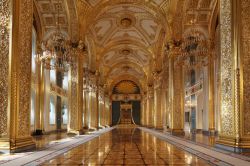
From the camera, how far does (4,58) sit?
→ 26.2 feet

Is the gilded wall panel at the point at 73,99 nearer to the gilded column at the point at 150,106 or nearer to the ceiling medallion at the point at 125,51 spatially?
the ceiling medallion at the point at 125,51

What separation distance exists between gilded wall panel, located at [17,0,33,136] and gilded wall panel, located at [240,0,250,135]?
5.83m

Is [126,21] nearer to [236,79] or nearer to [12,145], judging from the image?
[236,79]

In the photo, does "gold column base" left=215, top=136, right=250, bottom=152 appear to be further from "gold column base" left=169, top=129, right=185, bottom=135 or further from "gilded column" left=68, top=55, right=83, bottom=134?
"gilded column" left=68, top=55, right=83, bottom=134

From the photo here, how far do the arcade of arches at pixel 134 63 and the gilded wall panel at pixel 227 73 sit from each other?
3 centimetres

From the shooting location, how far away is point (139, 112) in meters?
49.2

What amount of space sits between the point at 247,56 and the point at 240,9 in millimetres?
1286

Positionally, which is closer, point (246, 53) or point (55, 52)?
point (246, 53)

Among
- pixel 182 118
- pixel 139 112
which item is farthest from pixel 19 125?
pixel 139 112

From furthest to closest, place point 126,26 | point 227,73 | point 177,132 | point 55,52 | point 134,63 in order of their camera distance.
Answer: point 134,63 < point 126,26 < point 177,132 < point 55,52 < point 227,73

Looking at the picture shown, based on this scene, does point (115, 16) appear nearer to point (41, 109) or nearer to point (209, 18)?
point (209, 18)

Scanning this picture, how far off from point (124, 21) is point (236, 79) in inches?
608

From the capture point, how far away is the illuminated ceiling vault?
17.0 m

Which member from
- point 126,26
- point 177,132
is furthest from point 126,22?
point 177,132
